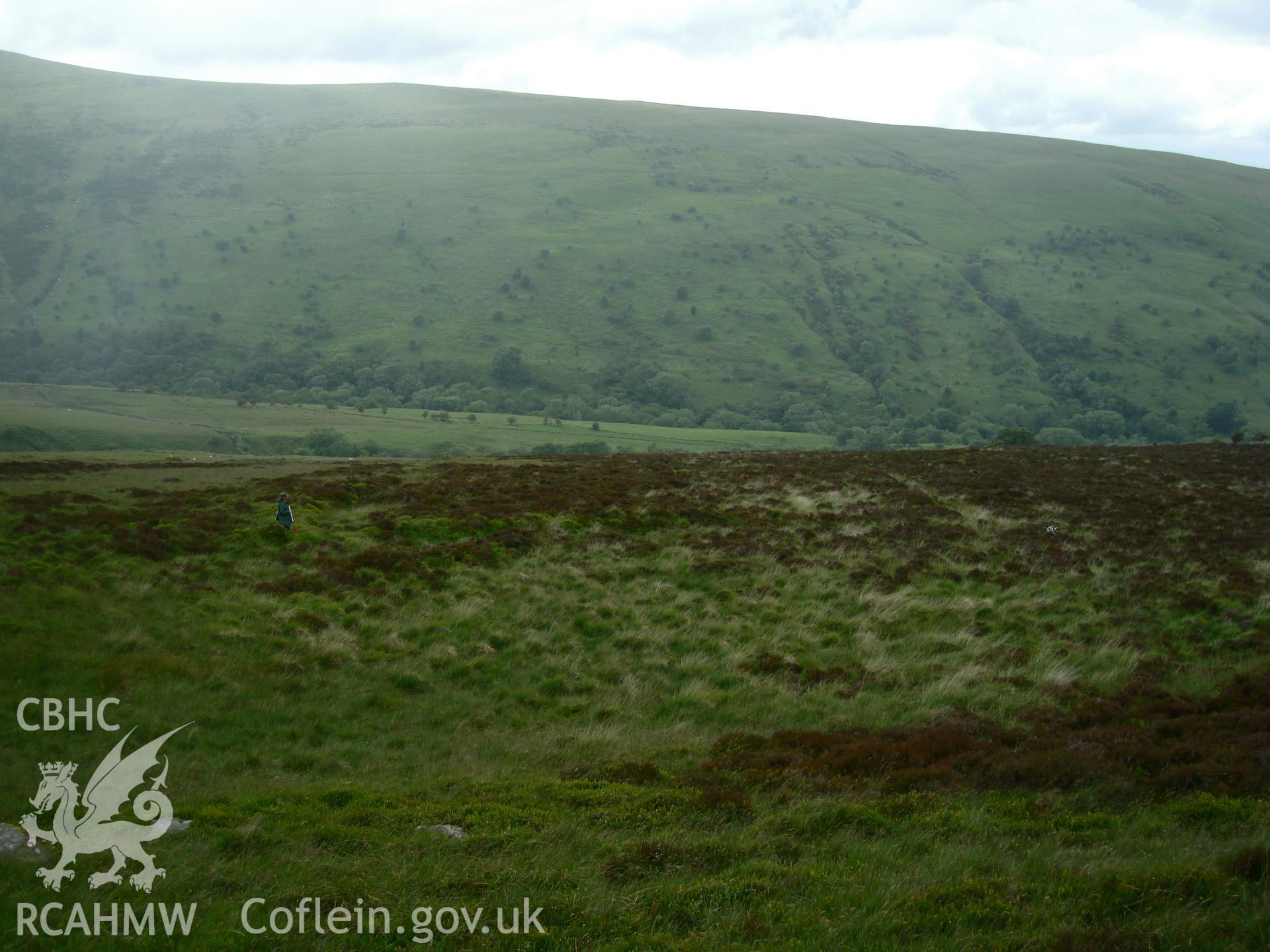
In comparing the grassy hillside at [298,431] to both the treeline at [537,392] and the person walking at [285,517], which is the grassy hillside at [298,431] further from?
the person walking at [285,517]

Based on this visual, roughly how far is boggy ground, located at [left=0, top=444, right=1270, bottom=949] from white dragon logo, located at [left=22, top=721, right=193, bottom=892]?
340 mm

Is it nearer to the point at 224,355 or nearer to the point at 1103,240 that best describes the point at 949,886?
the point at 224,355

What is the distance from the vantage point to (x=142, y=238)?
168 metres

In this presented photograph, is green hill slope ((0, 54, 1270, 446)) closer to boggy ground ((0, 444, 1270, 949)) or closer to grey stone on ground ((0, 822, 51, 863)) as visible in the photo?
boggy ground ((0, 444, 1270, 949))

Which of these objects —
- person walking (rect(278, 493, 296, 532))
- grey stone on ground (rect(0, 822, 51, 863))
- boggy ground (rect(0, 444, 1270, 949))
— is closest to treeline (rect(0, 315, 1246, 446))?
boggy ground (rect(0, 444, 1270, 949))

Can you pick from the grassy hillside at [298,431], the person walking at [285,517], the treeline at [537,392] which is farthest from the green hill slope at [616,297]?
the person walking at [285,517]

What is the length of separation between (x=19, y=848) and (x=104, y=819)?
0.84 metres

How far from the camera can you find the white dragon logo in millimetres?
7473

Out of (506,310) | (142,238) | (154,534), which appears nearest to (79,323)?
(142,238)

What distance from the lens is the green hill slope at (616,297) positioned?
142375mm

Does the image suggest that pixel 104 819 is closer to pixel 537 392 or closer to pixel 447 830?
pixel 447 830

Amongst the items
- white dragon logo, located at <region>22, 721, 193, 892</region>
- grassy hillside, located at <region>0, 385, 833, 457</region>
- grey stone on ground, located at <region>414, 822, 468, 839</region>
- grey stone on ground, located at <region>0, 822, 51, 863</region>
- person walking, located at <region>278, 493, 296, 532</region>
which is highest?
grassy hillside, located at <region>0, 385, 833, 457</region>

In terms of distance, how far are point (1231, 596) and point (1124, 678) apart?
7.09 m

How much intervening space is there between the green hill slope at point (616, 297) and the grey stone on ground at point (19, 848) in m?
125
